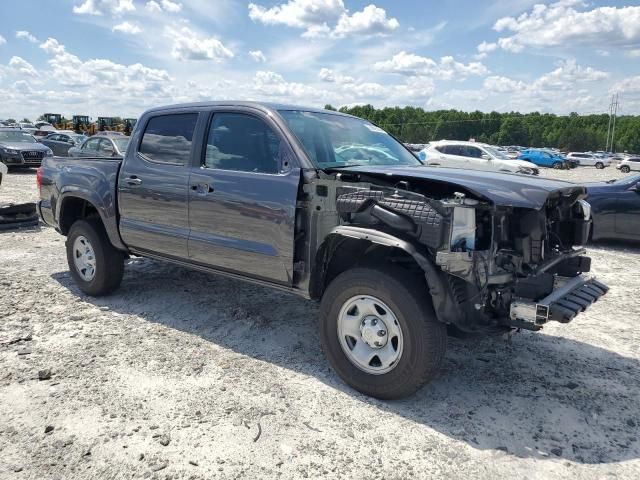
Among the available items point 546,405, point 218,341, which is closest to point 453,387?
point 546,405

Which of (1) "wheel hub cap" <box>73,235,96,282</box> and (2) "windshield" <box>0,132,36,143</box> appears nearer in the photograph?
(1) "wheel hub cap" <box>73,235,96,282</box>

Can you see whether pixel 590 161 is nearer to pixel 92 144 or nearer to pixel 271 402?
pixel 92 144

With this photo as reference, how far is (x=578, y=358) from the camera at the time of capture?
168 inches

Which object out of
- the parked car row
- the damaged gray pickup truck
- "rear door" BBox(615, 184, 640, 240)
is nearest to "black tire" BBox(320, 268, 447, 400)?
the damaged gray pickup truck

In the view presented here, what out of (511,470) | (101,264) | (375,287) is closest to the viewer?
(511,470)

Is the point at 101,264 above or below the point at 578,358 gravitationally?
above

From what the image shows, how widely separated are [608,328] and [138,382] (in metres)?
4.21

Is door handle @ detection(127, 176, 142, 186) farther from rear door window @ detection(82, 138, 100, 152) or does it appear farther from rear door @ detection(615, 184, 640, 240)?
rear door window @ detection(82, 138, 100, 152)

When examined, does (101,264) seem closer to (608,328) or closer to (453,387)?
(453,387)

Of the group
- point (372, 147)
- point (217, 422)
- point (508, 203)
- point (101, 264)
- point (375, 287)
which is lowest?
point (217, 422)

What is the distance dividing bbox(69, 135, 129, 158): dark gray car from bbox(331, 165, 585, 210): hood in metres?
11.2

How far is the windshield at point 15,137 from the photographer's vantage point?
1965 cm

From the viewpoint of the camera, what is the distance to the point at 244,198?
4016mm

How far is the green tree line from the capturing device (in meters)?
119
